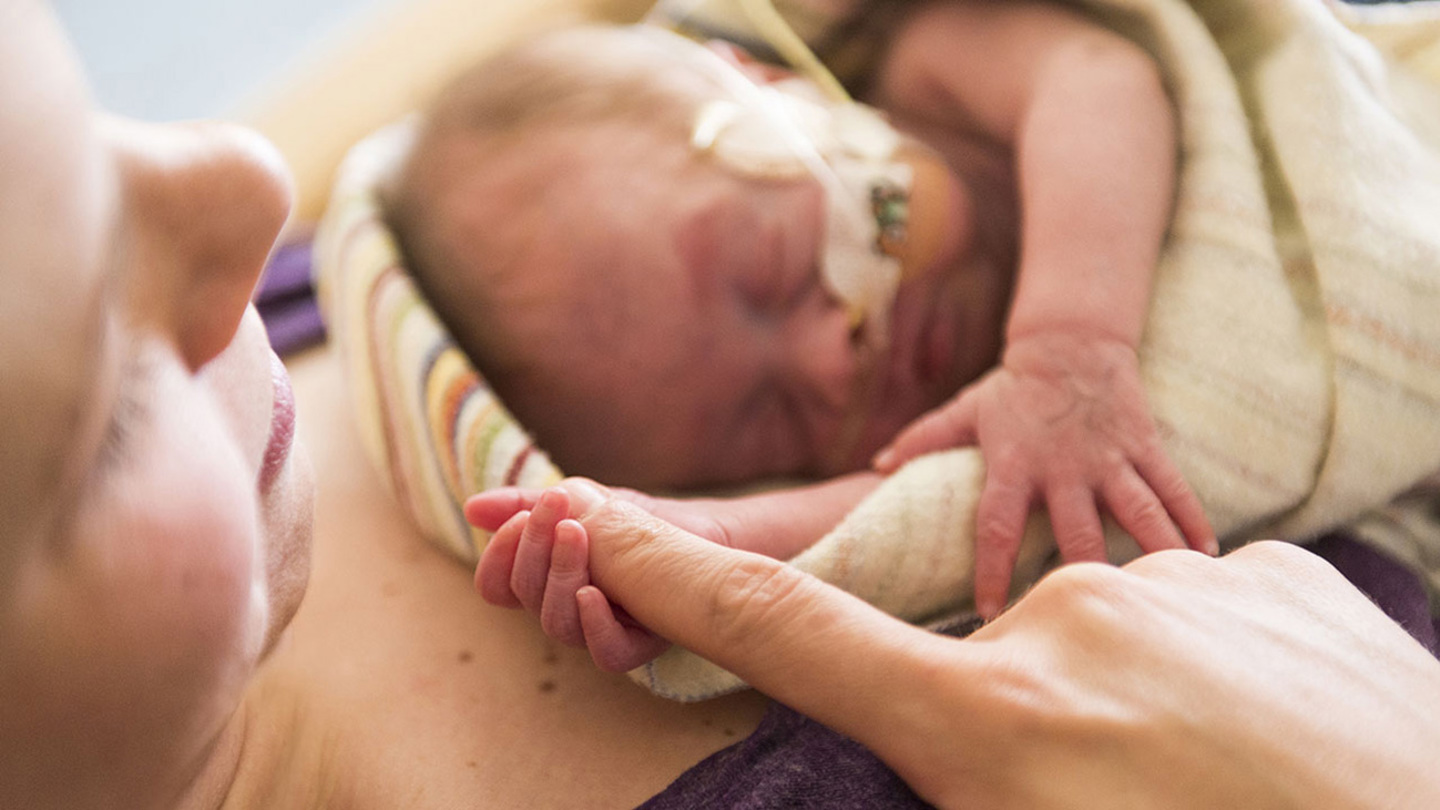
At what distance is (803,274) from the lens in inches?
30.9

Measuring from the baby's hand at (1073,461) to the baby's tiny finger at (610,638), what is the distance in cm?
21

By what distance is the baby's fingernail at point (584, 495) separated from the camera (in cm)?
53

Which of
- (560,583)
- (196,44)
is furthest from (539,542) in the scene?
(196,44)

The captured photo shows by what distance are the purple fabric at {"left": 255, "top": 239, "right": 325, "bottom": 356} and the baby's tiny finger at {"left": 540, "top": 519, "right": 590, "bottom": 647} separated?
611 millimetres

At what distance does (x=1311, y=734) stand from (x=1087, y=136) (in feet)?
1.67

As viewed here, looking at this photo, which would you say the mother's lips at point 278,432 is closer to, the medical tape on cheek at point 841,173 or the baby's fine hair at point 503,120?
the baby's fine hair at point 503,120

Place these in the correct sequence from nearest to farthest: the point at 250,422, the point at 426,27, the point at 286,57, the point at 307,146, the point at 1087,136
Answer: the point at 250,422, the point at 1087,136, the point at 307,146, the point at 426,27, the point at 286,57

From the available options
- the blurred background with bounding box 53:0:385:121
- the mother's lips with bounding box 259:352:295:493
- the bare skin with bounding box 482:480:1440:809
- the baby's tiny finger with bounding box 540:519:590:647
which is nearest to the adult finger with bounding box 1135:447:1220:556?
the bare skin with bounding box 482:480:1440:809

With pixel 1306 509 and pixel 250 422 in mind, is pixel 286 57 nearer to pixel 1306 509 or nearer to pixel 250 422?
pixel 250 422

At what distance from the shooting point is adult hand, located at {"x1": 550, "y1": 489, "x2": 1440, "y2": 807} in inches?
13.8

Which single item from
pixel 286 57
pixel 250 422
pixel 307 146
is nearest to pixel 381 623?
pixel 250 422

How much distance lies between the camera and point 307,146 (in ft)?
4.02

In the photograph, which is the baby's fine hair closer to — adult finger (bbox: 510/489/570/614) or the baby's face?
the baby's face

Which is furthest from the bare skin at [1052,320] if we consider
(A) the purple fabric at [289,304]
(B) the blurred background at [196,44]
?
(B) the blurred background at [196,44]
